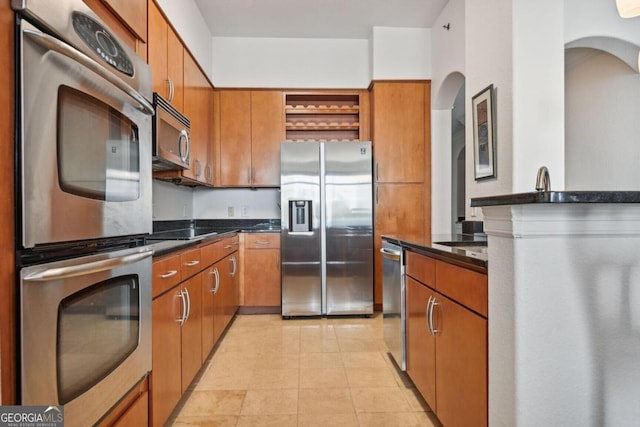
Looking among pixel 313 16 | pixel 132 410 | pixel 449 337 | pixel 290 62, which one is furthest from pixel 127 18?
pixel 290 62

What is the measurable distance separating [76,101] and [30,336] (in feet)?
2.05

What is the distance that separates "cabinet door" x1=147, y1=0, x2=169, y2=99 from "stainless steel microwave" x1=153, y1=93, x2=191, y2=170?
0.46ft

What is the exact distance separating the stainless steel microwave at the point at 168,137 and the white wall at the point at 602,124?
3135mm

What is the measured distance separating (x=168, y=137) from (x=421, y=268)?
173 centimetres

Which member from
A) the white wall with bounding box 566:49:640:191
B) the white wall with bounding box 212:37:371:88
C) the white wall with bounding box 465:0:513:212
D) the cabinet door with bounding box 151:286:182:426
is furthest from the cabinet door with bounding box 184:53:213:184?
the white wall with bounding box 566:49:640:191

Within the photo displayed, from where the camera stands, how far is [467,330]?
135 centimetres

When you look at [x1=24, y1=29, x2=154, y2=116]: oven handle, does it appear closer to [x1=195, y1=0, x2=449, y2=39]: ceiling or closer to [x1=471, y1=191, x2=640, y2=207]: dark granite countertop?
[x1=471, y1=191, x2=640, y2=207]: dark granite countertop

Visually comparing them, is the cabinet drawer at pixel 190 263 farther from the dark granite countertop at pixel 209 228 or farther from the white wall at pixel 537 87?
the white wall at pixel 537 87

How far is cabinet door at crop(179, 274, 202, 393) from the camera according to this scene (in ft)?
6.42

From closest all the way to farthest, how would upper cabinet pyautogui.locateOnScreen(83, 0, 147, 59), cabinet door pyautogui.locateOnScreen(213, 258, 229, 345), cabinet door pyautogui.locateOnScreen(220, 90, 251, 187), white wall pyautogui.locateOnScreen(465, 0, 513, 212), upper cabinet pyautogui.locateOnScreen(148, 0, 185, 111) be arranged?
1. upper cabinet pyautogui.locateOnScreen(83, 0, 147, 59)
2. white wall pyautogui.locateOnScreen(465, 0, 513, 212)
3. upper cabinet pyautogui.locateOnScreen(148, 0, 185, 111)
4. cabinet door pyautogui.locateOnScreen(213, 258, 229, 345)
5. cabinet door pyautogui.locateOnScreen(220, 90, 251, 187)

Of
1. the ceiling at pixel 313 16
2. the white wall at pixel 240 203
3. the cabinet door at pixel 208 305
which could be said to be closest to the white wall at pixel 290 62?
the ceiling at pixel 313 16

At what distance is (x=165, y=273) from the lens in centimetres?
165

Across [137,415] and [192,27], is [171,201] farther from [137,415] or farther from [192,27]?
[137,415]

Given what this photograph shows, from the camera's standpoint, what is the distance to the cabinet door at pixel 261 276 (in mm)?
3824
